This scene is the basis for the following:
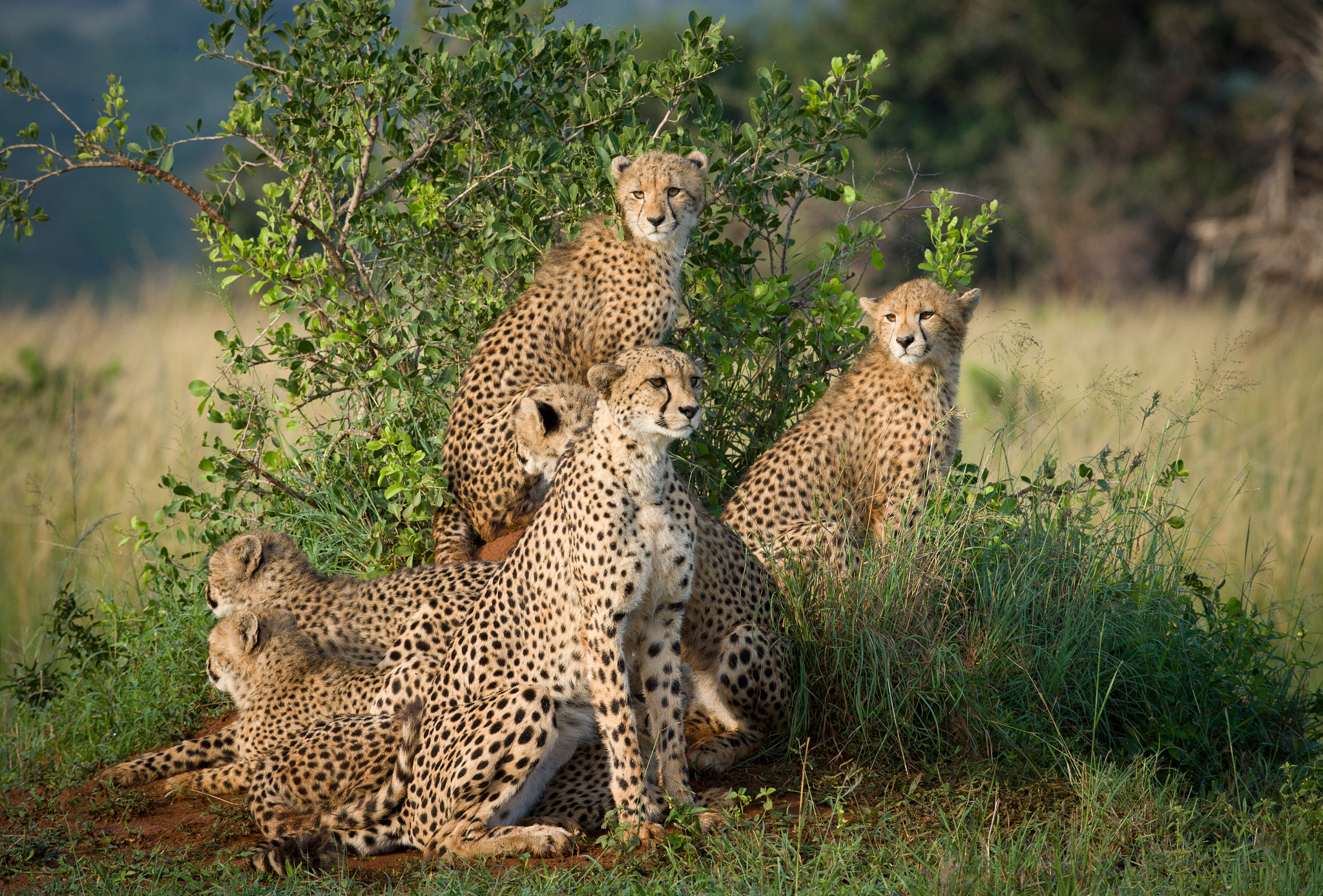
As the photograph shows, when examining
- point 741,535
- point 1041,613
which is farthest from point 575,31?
point 1041,613

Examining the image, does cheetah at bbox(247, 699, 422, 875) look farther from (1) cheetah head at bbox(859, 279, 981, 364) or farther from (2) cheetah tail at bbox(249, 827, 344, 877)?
(1) cheetah head at bbox(859, 279, 981, 364)

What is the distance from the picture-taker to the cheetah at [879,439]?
4.67 m

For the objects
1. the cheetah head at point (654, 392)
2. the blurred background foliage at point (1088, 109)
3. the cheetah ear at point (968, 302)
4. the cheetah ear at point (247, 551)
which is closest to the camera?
the cheetah head at point (654, 392)

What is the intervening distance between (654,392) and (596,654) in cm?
75

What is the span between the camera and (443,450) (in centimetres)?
521

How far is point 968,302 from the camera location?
195 inches

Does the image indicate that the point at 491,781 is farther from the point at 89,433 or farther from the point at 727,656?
the point at 89,433

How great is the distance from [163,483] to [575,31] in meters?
2.52

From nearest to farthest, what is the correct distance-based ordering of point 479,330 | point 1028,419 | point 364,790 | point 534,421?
point 364,790 → point 534,421 → point 1028,419 → point 479,330

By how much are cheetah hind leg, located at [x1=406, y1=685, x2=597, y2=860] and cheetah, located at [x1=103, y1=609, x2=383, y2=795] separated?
28.1 inches

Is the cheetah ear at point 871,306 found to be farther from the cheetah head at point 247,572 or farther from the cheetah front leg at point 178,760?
the cheetah front leg at point 178,760

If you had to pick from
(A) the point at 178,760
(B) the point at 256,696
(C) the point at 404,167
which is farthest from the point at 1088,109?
(A) the point at 178,760

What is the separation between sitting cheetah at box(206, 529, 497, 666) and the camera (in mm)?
4422

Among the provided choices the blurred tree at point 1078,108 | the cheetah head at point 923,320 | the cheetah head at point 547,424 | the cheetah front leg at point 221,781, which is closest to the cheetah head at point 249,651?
the cheetah front leg at point 221,781
